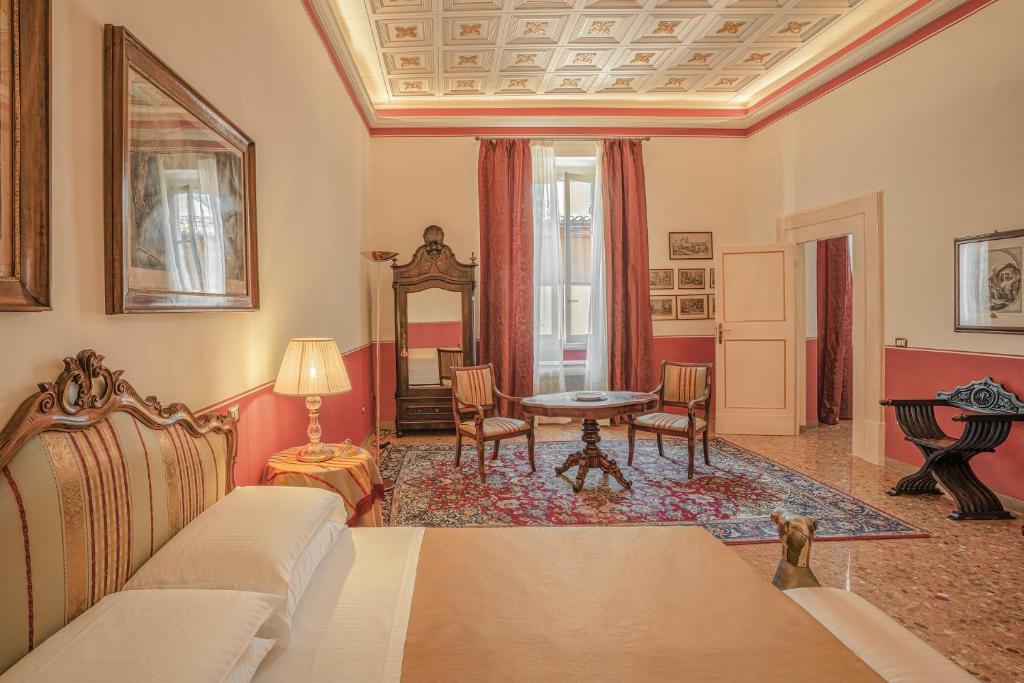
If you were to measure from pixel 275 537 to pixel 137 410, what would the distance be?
0.59 meters

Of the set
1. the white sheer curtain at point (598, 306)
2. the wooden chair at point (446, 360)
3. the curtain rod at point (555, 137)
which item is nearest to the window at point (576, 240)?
the white sheer curtain at point (598, 306)

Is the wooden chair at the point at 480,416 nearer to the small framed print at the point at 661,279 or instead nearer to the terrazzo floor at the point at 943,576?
the terrazzo floor at the point at 943,576

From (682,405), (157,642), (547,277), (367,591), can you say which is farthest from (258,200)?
(547,277)

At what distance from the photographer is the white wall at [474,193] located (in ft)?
21.8

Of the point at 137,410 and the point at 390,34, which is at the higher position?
the point at 390,34

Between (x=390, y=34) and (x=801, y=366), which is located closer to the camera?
(x=390, y=34)

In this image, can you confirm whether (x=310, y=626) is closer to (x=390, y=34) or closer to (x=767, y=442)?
(x=390, y=34)

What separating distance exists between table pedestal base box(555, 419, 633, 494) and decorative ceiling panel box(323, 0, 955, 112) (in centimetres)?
345

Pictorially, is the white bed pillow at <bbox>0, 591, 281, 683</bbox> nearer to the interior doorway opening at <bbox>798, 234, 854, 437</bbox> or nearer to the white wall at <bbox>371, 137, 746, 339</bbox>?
the white wall at <bbox>371, 137, 746, 339</bbox>

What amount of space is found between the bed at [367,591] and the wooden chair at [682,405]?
2736 millimetres

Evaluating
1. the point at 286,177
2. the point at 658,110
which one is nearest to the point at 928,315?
the point at 658,110

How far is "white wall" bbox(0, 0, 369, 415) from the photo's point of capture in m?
1.43

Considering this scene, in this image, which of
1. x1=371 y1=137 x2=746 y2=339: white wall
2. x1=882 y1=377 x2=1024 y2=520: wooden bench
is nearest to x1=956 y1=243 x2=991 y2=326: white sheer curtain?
x1=882 y1=377 x2=1024 y2=520: wooden bench

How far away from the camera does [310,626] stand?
4.68 feet
